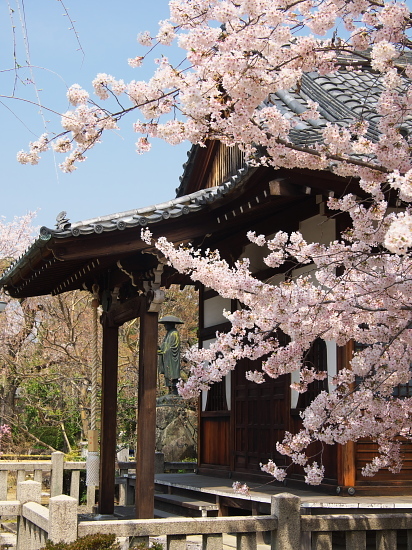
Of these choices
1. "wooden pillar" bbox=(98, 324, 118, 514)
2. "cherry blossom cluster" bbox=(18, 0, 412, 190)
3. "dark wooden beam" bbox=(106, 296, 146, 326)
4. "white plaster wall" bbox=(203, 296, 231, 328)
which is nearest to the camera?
"cherry blossom cluster" bbox=(18, 0, 412, 190)

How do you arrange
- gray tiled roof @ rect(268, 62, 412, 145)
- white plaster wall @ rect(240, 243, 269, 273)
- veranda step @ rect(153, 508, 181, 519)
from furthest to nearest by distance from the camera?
white plaster wall @ rect(240, 243, 269, 273), veranda step @ rect(153, 508, 181, 519), gray tiled roof @ rect(268, 62, 412, 145)

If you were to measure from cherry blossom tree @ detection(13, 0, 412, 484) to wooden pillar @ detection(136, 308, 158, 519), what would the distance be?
82.0 inches

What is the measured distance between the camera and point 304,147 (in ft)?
15.1

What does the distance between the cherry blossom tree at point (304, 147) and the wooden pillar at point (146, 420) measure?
2082 millimetres

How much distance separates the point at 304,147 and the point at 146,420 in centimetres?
378

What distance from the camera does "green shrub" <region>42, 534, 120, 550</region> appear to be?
14.6 feet

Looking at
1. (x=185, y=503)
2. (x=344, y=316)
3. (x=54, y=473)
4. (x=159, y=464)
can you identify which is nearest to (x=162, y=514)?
(x=185, y=503)

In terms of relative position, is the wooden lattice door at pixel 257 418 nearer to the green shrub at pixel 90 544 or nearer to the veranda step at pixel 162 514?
the veranda step at pixel 162 514

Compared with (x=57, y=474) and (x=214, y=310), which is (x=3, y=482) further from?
(x=214, y=310)

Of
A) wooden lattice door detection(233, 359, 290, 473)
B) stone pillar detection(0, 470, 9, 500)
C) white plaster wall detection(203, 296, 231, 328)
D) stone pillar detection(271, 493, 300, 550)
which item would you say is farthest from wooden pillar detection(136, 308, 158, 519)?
stone pillar detection(271, 493, 300, 550)

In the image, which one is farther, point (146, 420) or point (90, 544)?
point (146, 420)

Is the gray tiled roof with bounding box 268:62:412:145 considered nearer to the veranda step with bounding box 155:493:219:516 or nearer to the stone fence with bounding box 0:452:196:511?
the veranda step with bounding box 155:493:219:516

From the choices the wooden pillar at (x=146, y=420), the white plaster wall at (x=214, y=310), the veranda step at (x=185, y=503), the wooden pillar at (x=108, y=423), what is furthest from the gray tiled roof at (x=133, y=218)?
the veranda step at (x=185, y=503)

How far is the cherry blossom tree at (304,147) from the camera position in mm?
4047
